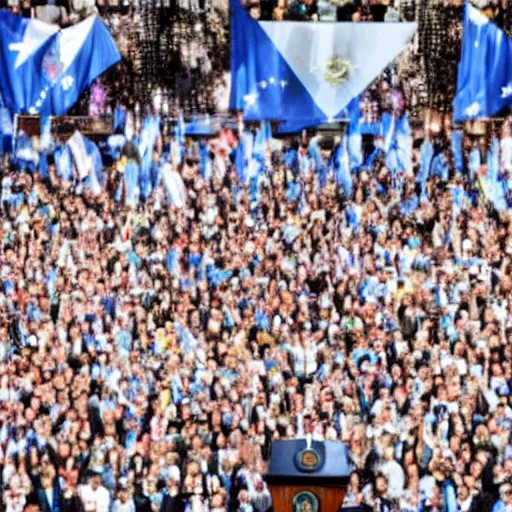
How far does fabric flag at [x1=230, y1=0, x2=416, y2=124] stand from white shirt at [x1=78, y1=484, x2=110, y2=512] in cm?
420

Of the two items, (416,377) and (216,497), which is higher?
(416,377)

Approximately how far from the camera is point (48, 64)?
18.1 meters

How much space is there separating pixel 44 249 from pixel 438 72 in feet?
15.0

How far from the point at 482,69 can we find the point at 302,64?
6.09 ft

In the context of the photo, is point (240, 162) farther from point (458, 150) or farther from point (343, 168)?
point (458, 150)

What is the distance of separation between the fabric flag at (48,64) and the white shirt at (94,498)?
4076 mm

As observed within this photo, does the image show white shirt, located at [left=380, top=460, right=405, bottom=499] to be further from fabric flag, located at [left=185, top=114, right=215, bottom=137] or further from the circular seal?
the circular seal

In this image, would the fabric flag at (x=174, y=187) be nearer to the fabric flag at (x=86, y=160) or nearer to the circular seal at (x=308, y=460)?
the fabric flag at (x=86, y=160)

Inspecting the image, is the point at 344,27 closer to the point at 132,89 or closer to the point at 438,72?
the point at 438,72

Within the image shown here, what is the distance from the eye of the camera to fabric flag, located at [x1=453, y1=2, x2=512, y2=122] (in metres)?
17.8

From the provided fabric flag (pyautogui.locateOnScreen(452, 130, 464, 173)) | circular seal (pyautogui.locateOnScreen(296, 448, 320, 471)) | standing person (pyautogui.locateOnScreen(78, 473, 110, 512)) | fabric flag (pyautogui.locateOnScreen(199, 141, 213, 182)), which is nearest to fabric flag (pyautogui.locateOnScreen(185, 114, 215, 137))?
fabric flag (pyautogui.locateOnScreen(199, 141, 213, 182))

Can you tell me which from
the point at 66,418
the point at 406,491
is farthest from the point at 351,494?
the point at 66,418

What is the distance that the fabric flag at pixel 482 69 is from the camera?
17812mm

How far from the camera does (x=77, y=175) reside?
59.2 feet
